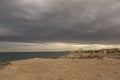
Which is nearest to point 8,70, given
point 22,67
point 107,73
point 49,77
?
point 22,67

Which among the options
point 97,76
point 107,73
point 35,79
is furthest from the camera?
point 107,73

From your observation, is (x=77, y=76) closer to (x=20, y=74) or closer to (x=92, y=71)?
(x=92, y=71)

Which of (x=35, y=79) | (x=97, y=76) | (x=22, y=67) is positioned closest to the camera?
(x=35, y=79)

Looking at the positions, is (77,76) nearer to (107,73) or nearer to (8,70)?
(107,73)

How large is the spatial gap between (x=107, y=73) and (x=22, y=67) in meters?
8.47

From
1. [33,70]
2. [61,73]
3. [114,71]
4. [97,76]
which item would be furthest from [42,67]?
[114,71]

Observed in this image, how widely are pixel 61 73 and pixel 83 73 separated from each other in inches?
82.3

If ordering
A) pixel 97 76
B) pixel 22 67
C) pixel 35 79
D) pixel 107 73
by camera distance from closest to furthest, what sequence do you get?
pixel 35 79 → pixel 97 76 → pixel 107 73 → pixel 22 67

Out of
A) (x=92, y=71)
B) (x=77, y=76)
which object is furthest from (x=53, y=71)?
(x=92, y=71)

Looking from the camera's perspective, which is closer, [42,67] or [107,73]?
[107,73]

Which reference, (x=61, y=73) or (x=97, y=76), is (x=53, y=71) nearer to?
(x=61, y=73)

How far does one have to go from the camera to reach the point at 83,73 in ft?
60.3

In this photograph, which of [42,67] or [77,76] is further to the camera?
[42,67]

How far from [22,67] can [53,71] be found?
11.5 feet
